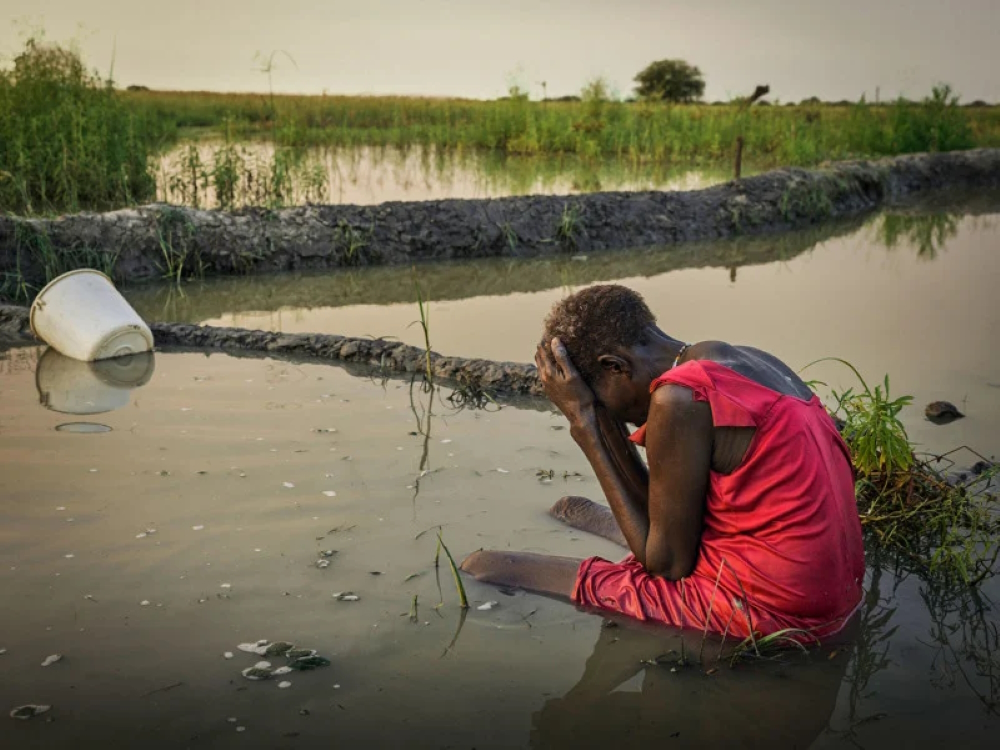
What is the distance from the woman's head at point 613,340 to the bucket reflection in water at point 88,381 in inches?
123

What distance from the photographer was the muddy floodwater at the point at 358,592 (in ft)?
8.16

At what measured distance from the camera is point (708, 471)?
8.33ft

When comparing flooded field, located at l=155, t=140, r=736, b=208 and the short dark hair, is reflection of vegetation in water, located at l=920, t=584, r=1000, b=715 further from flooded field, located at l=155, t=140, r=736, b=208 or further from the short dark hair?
flooded field, located at l=155, t=140, r=736, b=208

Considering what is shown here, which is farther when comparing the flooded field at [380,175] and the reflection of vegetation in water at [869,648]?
the flooded field at [380,175]

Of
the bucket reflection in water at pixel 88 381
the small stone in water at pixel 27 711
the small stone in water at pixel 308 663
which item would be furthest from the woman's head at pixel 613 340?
the bucket reflection in water at pixel 88 381

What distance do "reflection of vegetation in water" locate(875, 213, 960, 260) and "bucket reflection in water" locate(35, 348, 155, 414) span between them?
7717 mm

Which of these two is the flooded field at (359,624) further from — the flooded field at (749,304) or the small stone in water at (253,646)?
the flooded field at (749,304)

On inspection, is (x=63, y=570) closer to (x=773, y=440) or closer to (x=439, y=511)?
(x=439, y=511)

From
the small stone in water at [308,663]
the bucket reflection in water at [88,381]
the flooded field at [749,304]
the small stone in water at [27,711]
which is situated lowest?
the small stone in water at [27,711]

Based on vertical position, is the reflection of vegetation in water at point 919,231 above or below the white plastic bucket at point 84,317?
above

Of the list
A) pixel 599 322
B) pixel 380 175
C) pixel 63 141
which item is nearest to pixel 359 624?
pixel 599 322

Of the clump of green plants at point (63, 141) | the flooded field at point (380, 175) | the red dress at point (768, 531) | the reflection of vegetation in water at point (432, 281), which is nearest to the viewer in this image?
the red dress at point (768, 531)

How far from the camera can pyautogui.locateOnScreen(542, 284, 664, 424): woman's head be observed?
2600 millimetres

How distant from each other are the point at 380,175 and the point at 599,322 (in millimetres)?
11731
